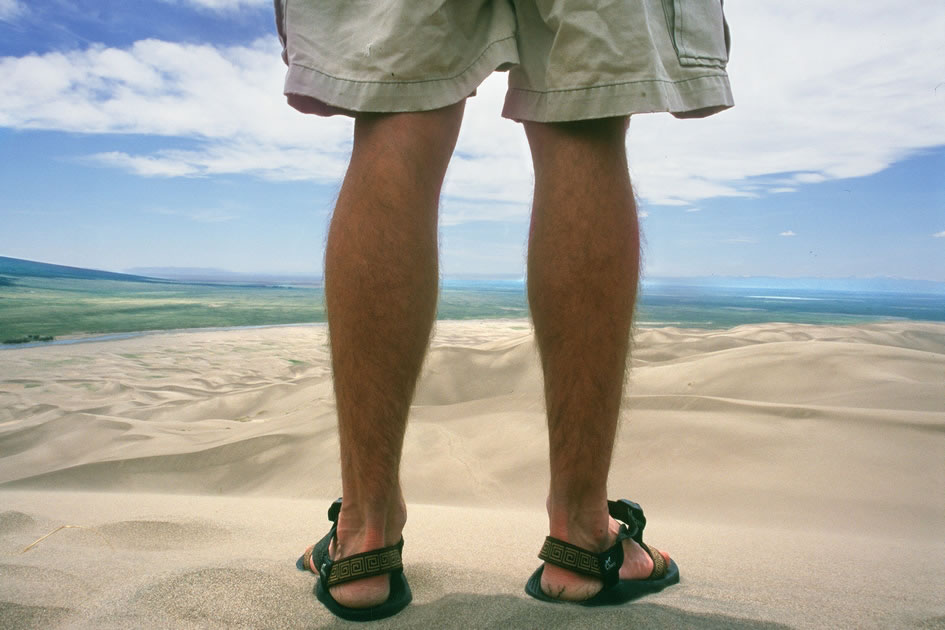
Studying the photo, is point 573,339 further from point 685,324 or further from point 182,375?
point 685,324

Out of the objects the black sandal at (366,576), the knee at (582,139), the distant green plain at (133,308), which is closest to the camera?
the black sandal at (366,576)

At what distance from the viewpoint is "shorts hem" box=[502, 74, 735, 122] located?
829 mm

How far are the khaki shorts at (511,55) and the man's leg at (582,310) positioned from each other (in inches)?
2.2

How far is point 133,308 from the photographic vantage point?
588 cm

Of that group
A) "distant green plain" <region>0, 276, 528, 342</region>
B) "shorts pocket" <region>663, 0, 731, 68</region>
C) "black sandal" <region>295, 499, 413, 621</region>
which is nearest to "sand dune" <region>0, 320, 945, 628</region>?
"black sandal" <region>295, 499, 413, 621</region>

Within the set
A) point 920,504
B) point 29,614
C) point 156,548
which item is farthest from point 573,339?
point 920,504

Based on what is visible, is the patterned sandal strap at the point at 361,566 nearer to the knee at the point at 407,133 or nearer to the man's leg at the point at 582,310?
the man's leg at the point at 582,310

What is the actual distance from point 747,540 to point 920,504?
1.57 ft

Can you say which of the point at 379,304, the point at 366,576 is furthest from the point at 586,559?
the point at 379,304

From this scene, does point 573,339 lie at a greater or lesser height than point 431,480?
greater

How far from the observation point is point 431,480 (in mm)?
1667

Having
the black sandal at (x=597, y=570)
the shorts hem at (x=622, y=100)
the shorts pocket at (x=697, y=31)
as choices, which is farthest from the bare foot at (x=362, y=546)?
the shorts pocket at (x=697, y=31)

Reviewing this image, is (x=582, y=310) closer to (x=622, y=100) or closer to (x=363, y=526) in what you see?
(x=622, y=100)

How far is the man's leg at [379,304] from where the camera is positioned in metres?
0.80
